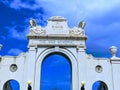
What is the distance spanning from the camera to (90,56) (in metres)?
24.2

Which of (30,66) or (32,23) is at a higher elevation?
(32,23)

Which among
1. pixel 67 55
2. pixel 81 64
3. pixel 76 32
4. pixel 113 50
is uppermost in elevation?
pixel 76 32

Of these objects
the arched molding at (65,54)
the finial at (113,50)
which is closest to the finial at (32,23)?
the arched molding at (65,54)

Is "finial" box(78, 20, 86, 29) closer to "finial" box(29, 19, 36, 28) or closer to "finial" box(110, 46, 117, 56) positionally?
"finial" box(110, 46, 117, 56)

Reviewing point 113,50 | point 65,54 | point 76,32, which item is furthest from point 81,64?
point 113,50

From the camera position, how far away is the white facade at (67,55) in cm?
2330

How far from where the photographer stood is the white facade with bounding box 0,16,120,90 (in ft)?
76.4

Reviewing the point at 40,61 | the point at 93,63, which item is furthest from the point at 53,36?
the point at 93,63

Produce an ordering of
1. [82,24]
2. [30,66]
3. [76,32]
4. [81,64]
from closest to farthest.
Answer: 1. [30,66]
2. [81,64]
3. [76,32]
4. [82,24]

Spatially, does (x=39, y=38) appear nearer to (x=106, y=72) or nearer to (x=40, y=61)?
(x=40, y=61)

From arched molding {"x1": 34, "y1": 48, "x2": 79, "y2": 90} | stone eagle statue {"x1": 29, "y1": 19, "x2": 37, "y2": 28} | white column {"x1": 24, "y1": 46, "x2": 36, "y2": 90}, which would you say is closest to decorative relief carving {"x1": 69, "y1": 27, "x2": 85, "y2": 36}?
arched molding {"x1": 34, "y1": 48, "x2": 79, "y2": 90}

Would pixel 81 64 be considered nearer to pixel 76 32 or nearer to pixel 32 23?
pixel 76 32

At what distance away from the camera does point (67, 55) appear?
944 inches

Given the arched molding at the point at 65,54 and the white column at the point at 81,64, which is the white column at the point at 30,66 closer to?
the arched molding at the point at 65,54
